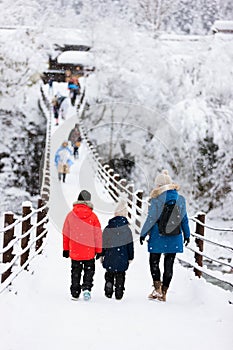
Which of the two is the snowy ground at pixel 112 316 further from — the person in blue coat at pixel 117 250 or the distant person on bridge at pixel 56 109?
the distant person on bridge at pixel 56 109

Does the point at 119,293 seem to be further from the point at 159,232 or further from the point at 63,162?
the point at 63,162

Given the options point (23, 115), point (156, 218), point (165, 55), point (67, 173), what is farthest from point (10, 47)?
point (156, 218)

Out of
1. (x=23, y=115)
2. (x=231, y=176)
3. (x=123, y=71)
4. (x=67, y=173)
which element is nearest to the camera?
(x=67, y=173)

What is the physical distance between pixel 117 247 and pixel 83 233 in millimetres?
433

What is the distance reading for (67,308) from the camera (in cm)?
644

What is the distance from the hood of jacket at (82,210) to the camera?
22.5 feet

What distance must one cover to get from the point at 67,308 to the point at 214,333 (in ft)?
5.44

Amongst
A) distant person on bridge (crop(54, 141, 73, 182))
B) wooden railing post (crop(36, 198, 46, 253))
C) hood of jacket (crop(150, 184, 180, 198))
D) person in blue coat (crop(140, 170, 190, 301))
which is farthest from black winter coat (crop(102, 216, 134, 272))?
distant person on bridge (crop(54, 141, 73, 182))

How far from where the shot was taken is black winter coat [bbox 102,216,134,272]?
22.7 ft

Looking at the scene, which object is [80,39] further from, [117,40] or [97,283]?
[97,283]

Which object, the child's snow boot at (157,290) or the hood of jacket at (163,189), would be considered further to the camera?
A: the child's snow boot at (157,290)

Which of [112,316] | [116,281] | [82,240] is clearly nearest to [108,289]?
[116,281]

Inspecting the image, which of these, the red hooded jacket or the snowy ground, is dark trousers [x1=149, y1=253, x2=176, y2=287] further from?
the red hooded jacket

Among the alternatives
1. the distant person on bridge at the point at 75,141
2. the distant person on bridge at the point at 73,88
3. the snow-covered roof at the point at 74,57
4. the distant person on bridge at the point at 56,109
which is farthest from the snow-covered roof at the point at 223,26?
the distant person on bridge at the point at 75,141
